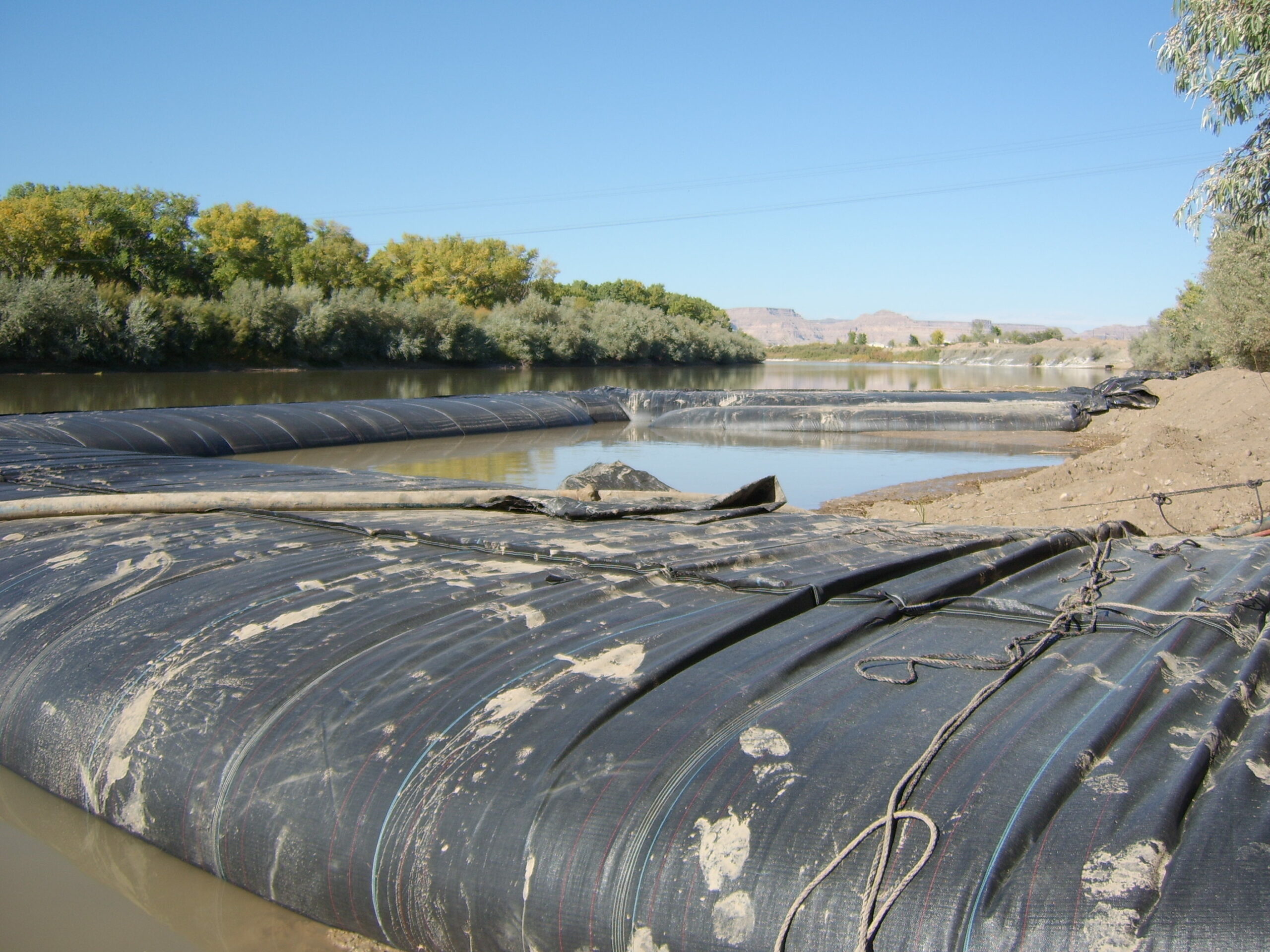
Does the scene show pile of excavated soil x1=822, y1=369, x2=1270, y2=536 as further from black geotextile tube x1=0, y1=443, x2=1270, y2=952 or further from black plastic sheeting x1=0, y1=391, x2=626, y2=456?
black plastic sheeting x1=0, y1=391, x2=626, y2=456

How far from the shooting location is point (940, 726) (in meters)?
1.96

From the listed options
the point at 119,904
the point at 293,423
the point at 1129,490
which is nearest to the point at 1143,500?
the point at 1129,490

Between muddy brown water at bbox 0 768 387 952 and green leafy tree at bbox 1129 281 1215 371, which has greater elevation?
green leafy tree at bbox 1129 281 1215 371

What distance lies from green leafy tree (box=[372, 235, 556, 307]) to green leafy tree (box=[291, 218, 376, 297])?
301cm

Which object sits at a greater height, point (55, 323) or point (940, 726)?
point (55, 323)

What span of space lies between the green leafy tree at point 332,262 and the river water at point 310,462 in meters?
12.8

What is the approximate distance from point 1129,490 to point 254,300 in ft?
102

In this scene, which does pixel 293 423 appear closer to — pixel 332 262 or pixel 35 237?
pixel 35 237

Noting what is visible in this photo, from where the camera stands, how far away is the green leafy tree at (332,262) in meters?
44.5

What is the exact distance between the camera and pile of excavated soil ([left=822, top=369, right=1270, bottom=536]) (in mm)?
6445

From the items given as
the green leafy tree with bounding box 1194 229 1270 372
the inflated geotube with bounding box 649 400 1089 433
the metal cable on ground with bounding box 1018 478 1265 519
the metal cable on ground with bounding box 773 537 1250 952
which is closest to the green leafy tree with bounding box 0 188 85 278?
the inflated geotube with bounding box 649 400 1089 433

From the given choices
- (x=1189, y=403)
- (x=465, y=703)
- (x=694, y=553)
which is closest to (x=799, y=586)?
(x=694, y=553)

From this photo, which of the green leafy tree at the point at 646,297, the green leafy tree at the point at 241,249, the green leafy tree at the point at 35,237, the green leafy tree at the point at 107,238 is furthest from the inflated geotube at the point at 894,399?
the green leafy tree at the point at 646,297

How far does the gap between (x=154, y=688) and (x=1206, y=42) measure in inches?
449
